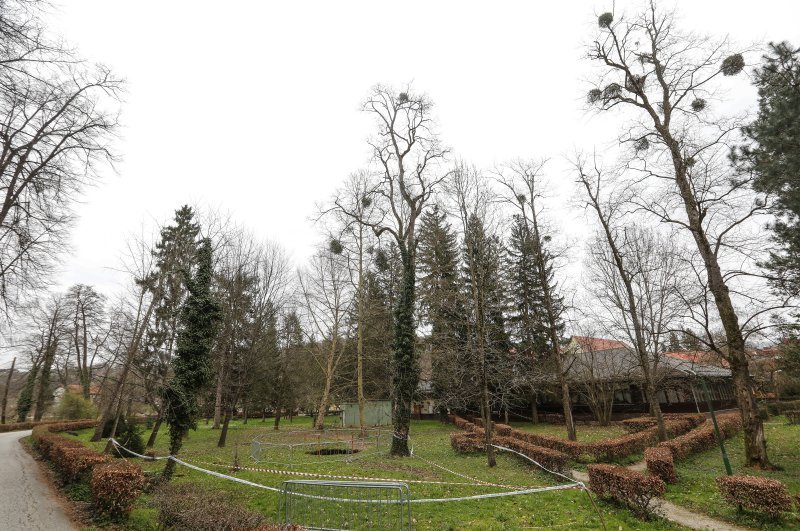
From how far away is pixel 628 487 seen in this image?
25.7ft

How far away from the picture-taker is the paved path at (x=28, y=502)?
7.70 metres

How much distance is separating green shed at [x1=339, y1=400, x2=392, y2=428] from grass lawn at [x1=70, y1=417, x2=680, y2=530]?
49.9 ft

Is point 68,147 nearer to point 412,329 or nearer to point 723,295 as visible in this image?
point 412,329

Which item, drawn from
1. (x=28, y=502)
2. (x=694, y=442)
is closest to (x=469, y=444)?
(x=694, y=442)

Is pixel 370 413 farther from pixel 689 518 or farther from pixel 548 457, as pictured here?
pixel 689 518

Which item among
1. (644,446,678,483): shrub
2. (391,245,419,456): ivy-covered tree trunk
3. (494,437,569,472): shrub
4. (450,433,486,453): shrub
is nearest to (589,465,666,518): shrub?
(644,446,678,483): shrub

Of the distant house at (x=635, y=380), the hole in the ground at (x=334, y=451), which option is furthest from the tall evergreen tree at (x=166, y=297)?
the distant house at (x=635, y=380)

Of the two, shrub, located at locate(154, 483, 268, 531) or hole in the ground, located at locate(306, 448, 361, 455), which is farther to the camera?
hole in the ground, located at locate(306, 448, 361, 455)

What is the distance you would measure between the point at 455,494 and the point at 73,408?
35.6 m

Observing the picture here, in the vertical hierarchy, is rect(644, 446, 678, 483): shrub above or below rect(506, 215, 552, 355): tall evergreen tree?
below

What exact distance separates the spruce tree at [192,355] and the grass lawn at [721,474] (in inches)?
564

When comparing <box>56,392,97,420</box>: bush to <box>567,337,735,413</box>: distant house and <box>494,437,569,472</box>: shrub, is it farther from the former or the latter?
<box>567,337,735,413</box>: distant house

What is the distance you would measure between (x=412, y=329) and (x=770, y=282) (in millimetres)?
12084

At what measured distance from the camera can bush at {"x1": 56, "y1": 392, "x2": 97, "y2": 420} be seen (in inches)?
1186
